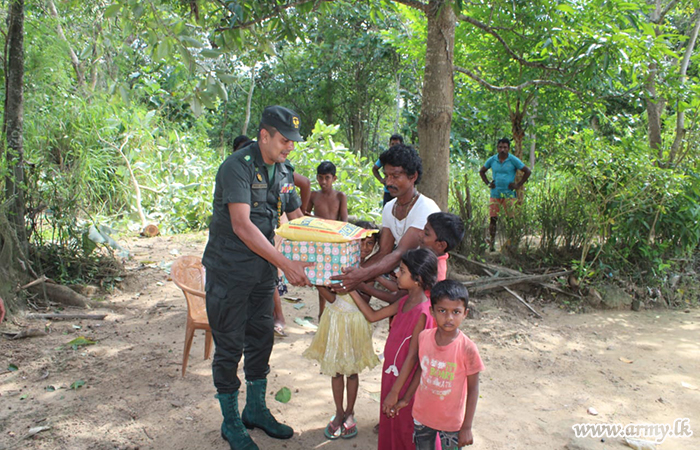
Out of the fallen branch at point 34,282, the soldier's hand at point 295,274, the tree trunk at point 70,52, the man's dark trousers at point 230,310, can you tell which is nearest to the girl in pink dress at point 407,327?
the soldier's hand at point 295,274

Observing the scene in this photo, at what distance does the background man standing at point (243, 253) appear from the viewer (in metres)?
2.64

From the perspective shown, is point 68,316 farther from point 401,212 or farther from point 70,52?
point 70,52


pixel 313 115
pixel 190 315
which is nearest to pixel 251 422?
pixel 190 315

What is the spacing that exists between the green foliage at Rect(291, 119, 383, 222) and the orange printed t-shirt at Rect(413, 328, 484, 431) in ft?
18.2

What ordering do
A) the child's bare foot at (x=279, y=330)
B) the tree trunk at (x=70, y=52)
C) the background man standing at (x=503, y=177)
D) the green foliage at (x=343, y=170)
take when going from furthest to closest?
the green foliage at (x=343, y=170)
the tree trunk at (x=70, y=52)
the background man standing at (x=503, y=177)
the child's bare foot at (x=279, y=330)

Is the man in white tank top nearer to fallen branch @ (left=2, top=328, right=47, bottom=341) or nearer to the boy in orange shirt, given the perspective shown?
the boy in orange shirt

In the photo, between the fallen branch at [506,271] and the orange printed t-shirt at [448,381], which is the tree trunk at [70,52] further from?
the orange printed t-shirt at [448,381]

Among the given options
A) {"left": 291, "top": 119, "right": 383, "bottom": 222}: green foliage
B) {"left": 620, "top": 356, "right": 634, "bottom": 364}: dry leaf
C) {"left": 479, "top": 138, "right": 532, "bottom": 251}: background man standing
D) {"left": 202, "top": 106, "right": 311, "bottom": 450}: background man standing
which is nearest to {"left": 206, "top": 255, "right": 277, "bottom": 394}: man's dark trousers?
{"left": 202, "top": 106, "right": 311, "bottom": 450}: background man standing

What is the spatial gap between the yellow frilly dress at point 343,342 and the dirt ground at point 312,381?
0.50 metres

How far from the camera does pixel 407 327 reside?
2537mm

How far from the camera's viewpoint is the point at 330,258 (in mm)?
2732

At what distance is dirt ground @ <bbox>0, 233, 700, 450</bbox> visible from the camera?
3027 mm

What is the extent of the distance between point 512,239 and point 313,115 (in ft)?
36.3

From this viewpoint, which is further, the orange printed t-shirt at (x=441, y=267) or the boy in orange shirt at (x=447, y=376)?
the orange printed t-shirt at (x=441, y=267)
